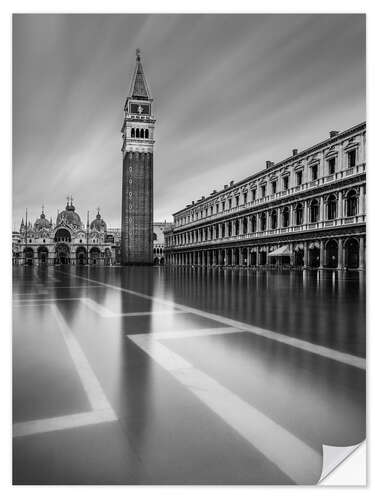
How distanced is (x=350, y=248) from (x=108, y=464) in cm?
2783

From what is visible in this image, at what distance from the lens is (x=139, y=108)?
6725cm

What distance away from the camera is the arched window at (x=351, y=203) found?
26047 millimetres

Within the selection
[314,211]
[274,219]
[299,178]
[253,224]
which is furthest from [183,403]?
[253,224]

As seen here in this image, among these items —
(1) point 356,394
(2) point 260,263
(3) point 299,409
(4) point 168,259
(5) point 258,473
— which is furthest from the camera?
(4) point 168,259

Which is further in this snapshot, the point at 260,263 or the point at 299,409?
the point at 260,263

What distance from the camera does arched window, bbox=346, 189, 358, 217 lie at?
26.0 meters

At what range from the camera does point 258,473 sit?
6.50 ft

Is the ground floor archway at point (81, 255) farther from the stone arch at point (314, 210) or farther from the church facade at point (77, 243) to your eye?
the stone arch at point (314, 210)

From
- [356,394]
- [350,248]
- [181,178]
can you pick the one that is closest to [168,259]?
[350,248]

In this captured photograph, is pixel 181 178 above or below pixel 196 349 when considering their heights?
above

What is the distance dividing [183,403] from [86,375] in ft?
3.56

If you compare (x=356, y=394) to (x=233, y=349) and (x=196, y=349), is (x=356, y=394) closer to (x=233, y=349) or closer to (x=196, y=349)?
(x=233, y=349)

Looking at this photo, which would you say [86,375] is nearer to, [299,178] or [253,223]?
[299,178]

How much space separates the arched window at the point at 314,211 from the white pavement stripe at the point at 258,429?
29.8 meters
